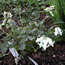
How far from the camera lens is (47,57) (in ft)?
5.36

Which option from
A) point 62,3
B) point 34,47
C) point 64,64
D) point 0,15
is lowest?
point 64,64

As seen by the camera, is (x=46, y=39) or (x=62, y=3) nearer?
(x=46, y=39)

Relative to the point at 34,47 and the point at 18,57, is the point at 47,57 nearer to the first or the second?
the point at 34,47

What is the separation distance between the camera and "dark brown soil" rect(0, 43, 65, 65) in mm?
1587

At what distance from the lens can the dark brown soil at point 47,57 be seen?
5.21 ft

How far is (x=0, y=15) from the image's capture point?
244 cm

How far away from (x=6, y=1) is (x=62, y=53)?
1.49m

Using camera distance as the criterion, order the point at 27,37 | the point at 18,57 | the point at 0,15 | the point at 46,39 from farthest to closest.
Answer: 1. the point at 0,15
2. the point at 18,57
3. the point at 27,37
4. the point at 46,39

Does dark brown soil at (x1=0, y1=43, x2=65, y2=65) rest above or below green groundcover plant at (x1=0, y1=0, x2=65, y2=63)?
below

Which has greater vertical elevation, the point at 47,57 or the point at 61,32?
the point at 61,32

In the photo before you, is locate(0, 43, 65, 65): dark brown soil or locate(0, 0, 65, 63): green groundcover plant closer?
locate(0, 0, 65, 63): green groundcover plant

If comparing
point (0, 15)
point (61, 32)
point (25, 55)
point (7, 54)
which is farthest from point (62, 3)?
point (0, 15)

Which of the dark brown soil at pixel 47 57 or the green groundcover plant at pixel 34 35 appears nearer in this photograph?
the green groundcover plant at pixel 34 35

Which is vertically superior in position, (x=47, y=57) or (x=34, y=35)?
(x=34, y=35)
